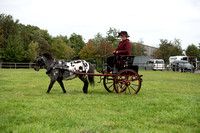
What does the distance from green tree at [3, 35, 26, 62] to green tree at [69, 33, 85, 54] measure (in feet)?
92.3

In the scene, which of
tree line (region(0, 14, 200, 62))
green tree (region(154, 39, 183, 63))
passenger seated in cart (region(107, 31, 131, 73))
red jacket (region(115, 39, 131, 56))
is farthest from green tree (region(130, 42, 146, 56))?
red jacket (region(115, 39, 131, 56))

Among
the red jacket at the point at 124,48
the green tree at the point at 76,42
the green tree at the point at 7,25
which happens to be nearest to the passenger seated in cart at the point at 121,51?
the red jacket at the point at 124,48

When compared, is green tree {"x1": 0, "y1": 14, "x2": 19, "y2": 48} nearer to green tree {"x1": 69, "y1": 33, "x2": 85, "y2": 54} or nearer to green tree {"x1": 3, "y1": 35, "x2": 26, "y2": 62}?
green tree {"x1": 3, "y1": 35, "x2": 26, "y2": 62}

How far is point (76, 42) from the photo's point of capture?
264 feet

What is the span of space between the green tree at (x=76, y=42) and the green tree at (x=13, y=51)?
92.3ft

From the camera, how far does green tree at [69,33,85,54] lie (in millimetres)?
77188

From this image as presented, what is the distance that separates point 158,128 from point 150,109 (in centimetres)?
150

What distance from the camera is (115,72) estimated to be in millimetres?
8148

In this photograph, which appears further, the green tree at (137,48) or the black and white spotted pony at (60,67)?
the green tree at (137,48)

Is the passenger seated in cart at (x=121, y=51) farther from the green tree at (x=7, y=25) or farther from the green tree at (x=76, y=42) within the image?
the green tree at (x=76, y=42)

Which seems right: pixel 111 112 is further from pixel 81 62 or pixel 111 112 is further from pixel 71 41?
pixel 71 41

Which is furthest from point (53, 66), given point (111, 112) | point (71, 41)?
point (71, 41)

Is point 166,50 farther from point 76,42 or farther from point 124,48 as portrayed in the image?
point 124,48

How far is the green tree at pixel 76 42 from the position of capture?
77.2 metres
